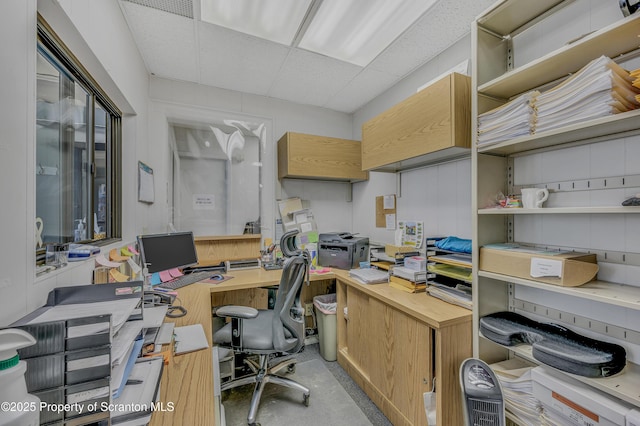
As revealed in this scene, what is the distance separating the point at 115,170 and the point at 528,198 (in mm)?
2572

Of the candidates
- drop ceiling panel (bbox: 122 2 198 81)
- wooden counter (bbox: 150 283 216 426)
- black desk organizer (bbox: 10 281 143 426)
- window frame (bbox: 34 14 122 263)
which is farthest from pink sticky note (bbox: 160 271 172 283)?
drop ceiling panel (bbox: 122 2 198 81)

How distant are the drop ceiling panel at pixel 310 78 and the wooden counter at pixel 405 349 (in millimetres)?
1814

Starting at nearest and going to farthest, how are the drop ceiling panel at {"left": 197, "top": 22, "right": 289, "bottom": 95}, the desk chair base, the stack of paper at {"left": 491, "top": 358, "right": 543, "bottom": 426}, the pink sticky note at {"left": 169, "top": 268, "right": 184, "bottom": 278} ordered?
the stack of paper at {"left": 491, "top": 358, "right": 543, "bottom": 426} < the desk chair base < the drop ceiling panel at {"left": 197, "top": 22, "right": 289, "bottom": 95} < the pink sticky note at {"left": 169, "top": 268, "right": 184, "bottom": 278}

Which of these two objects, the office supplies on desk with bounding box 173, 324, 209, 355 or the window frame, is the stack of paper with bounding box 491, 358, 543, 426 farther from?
the window frame

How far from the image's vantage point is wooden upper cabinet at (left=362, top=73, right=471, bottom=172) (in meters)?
1.48

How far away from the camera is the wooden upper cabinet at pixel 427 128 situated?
1.48m

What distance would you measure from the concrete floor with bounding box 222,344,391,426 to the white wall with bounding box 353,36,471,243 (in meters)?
1.31

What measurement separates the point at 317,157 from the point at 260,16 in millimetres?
1237

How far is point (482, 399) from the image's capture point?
1.16 m

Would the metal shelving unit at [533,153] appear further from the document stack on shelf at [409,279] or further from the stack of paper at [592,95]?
the document stack on shelf at [409,279]

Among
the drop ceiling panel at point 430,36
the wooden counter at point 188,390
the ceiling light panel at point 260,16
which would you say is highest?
the ceiling light panel at point 260,16

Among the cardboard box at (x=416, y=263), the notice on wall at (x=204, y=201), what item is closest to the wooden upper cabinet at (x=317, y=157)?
the notice on wall at (x=204, y=201)

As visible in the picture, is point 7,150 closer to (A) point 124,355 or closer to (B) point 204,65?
(A) point 124,355

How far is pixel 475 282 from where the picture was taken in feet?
4.45
